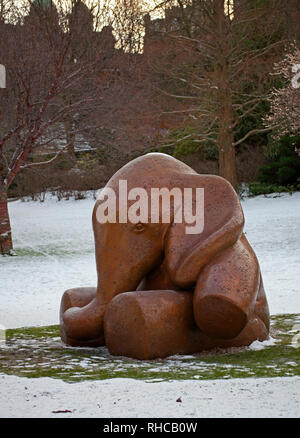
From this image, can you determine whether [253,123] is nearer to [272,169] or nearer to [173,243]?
[272,169]

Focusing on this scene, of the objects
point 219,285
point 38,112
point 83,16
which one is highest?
point 83,16

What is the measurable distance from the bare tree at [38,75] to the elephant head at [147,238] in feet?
30.0

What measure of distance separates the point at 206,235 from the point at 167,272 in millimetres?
450

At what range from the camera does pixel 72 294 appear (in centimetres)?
594

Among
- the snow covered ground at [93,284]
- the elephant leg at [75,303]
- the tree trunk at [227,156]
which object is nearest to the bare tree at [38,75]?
the snow covered ground at [93,284]

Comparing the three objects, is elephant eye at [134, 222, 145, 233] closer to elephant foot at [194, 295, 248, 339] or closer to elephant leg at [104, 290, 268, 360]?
elephant leg at [104, 290, 268, 360]

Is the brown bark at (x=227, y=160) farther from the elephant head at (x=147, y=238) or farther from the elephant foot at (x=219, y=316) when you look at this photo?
the elephant foot at (x=219, y=316)

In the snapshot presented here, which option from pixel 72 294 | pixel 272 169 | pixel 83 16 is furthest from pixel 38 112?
pixel 272 169

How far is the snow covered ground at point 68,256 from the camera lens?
9485 mm

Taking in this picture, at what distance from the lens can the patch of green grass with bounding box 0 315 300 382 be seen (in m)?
4.45

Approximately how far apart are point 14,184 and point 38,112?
17.5 m

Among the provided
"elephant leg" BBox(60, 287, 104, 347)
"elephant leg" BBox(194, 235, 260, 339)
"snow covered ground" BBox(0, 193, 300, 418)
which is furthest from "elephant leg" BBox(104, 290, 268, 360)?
"snow covered ground" BBox(0, 193, 300, 418)
